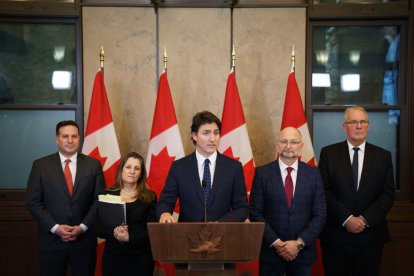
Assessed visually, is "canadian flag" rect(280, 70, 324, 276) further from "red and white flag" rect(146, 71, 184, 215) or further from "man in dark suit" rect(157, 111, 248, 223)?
"man in dark suit" rect(157, 111, 248, 223)

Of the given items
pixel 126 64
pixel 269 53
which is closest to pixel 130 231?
pixel 126 64

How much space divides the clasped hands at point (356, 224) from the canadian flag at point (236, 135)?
93 cm

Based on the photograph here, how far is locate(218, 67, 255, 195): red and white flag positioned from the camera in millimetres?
4090

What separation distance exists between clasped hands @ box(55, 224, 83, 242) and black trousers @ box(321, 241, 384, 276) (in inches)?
70.0

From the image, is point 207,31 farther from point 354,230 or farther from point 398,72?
point 354,230

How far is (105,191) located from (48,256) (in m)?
0.65

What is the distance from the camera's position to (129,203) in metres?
3.18

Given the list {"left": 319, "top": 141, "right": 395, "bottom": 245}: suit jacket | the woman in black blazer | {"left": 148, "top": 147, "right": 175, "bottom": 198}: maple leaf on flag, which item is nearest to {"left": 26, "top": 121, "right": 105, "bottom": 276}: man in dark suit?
the woman in black blazer

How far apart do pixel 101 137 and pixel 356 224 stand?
84.0 inches

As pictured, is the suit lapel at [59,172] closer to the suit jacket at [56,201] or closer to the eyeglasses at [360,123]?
the suit jacket at [56,201]

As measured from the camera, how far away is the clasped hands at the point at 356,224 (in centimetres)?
337

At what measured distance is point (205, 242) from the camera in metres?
2.40

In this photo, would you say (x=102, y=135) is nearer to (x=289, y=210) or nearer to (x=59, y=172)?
(x=59, y=172)

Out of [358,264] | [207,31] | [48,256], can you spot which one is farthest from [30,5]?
[358,264]
